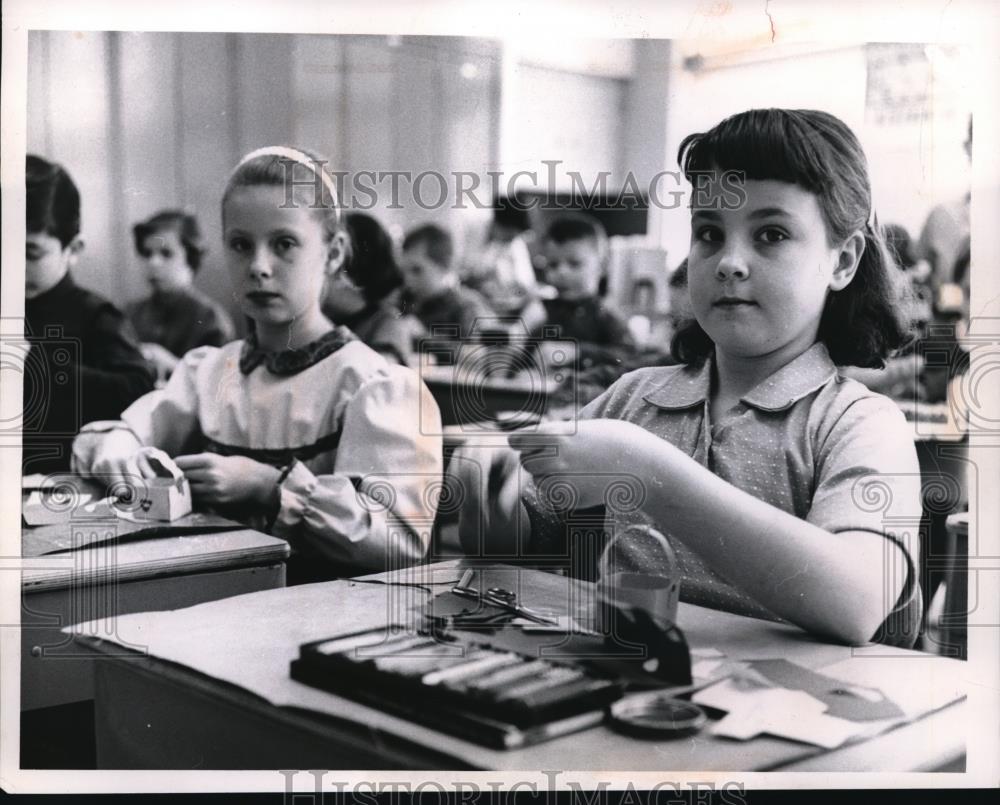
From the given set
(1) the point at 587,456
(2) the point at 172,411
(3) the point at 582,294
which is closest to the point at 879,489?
(1) the point at 587,456

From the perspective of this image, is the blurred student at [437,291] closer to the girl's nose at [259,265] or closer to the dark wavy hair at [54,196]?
the girl's nose at [259,265]

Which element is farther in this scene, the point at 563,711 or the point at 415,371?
the point at 415,371

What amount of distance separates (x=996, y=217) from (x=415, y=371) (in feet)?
3.55

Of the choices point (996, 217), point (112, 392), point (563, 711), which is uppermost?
point (996, 217)

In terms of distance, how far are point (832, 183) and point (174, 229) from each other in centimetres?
116

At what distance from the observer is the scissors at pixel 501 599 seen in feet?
5.86

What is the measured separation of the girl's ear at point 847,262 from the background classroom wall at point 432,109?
0.28ft

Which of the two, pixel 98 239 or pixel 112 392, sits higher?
pixel 98 239

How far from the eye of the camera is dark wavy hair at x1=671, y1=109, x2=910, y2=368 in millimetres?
1815

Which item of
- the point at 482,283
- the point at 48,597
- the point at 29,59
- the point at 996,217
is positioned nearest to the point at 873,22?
the point at 996,217

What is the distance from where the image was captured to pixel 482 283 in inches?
74.8

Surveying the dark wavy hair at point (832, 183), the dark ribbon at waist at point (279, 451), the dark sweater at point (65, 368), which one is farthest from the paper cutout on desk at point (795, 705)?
the dark sweater at point (65, 368)

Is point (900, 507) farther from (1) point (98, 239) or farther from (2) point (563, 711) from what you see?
(1) point (98, 239)

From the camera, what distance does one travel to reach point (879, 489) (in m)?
1.83
